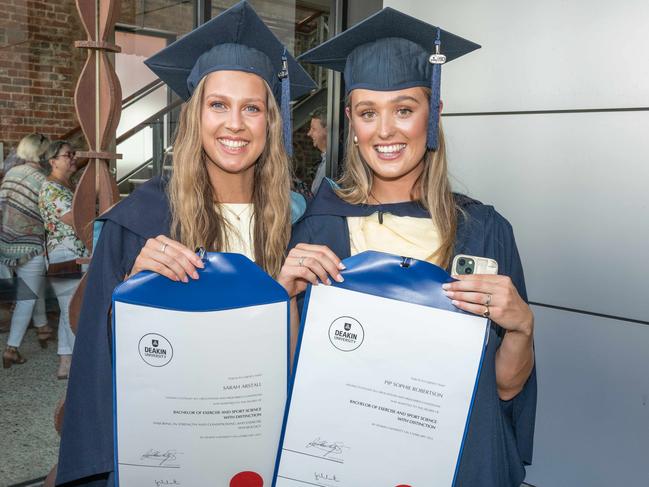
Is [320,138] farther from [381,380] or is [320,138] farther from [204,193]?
[381,380]

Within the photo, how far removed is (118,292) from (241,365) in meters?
0.32

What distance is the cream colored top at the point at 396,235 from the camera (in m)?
1.54

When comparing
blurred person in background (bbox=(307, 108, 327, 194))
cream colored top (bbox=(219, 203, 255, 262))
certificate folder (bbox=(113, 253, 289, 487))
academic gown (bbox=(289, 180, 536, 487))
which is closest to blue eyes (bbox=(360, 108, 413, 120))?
academic gown (bbox=(289, 180, 536, 487))

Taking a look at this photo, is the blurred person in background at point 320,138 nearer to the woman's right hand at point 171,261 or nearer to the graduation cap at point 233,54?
the graduation cap at point 233,54

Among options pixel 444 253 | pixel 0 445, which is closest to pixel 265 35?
pixel 444 253

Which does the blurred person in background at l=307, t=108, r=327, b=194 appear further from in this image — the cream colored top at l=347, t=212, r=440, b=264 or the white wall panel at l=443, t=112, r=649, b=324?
the cream colored top at l=347, t=212, r=440, b=264

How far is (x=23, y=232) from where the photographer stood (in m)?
3.40

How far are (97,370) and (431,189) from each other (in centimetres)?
101

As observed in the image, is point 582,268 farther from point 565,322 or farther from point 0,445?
point 0,445

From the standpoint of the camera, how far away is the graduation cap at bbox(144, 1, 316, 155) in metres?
1.63

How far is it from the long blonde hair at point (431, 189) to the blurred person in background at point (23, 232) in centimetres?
238

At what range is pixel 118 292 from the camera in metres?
1.27
